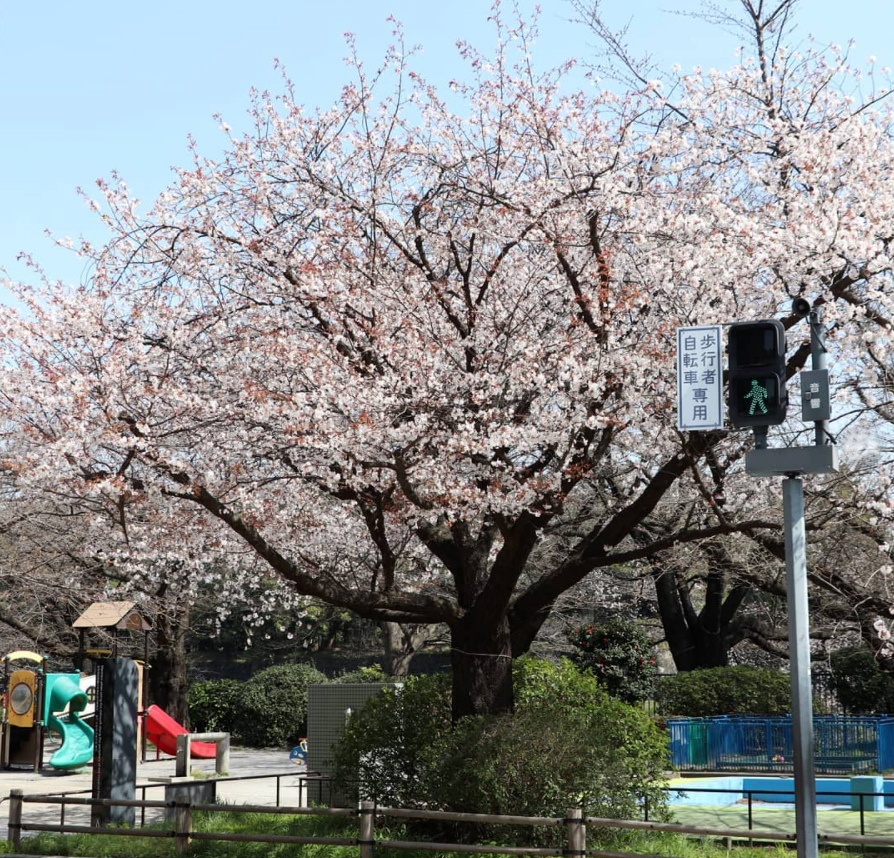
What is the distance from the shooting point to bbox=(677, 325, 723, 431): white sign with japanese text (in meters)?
9.91

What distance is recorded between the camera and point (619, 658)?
2475cm

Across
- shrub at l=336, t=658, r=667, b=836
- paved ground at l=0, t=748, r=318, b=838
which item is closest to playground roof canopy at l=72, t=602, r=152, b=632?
paved ground at l=0, t=748, r=318, b=838

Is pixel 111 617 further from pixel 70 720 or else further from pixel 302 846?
pixel 302 846

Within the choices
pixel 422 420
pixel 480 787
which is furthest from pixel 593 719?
pixel 422 420

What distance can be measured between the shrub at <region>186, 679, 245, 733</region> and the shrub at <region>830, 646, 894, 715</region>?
54.7ft

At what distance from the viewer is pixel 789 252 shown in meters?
11.2

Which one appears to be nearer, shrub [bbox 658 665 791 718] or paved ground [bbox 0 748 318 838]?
paved ground [bbox 0 748 318 838]

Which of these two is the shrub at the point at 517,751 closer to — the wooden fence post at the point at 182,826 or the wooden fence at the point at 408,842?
the wooden fence at the point at 408,842

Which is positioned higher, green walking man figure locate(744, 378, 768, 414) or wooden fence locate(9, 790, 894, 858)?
green walking man figure locate(744, 378, 768, 414)

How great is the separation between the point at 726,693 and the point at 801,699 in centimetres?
1953

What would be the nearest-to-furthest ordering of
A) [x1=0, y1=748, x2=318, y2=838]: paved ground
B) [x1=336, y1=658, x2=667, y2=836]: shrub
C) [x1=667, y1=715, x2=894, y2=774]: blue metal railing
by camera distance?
1. [x1=336, y1=658, x2=667, y2=836]: shrub
2. [x1=0, y1=748, x2=318, y2=838]: paved ground
3. [x1=667, y1=715, x2=894, y2=774]: blue metal railing

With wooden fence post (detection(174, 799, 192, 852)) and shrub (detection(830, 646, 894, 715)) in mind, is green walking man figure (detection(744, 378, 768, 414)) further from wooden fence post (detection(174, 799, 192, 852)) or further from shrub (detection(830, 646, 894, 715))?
shrub (detection(830, 646, 894, 715))

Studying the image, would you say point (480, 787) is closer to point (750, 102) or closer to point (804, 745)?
point (804, 745)

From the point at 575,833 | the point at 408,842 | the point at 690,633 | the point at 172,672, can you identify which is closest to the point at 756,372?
the point at 575,833
